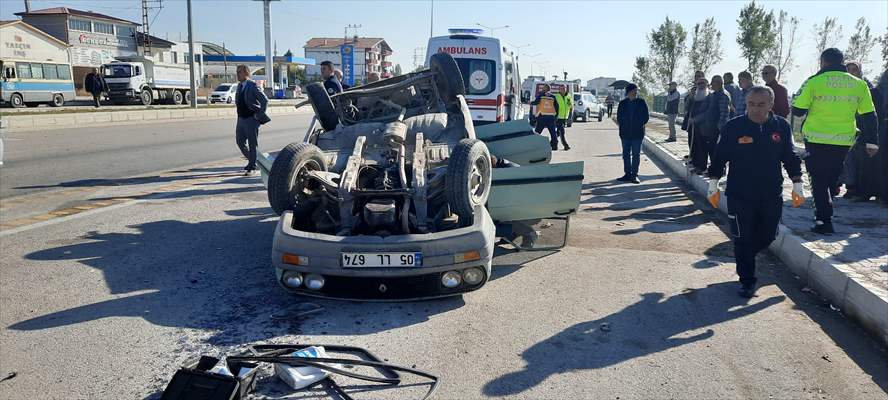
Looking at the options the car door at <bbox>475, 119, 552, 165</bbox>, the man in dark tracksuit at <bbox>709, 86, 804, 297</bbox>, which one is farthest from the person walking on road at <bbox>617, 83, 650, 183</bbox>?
the man in dark tracksuit at <bbox>709, 86, 804, 297</bbox>

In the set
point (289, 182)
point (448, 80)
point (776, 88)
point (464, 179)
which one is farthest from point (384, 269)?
point (776, 88)

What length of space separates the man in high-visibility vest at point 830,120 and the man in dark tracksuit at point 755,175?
1728 mm

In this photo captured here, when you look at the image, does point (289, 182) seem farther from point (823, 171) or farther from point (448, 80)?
point (823, 171)

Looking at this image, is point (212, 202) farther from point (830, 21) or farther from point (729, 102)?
point (830, 21)

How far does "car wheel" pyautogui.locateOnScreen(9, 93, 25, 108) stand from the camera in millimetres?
32019

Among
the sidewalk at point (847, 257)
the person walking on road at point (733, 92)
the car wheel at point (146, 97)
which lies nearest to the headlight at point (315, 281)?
the sidewalk at point (847, 257)

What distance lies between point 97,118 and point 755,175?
25054 millimetres

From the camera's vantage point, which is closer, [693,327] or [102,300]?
[693,327]

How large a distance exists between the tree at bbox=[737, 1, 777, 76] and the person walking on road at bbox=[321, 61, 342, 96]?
2584 cm

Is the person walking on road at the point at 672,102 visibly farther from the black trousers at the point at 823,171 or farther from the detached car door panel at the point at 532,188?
the detached car door panel at the point at 532,188

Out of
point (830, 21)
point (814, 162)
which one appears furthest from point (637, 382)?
point (830, 21)

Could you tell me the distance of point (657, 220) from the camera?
26.6 ft

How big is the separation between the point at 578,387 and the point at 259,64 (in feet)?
290

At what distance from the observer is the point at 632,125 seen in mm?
11125
